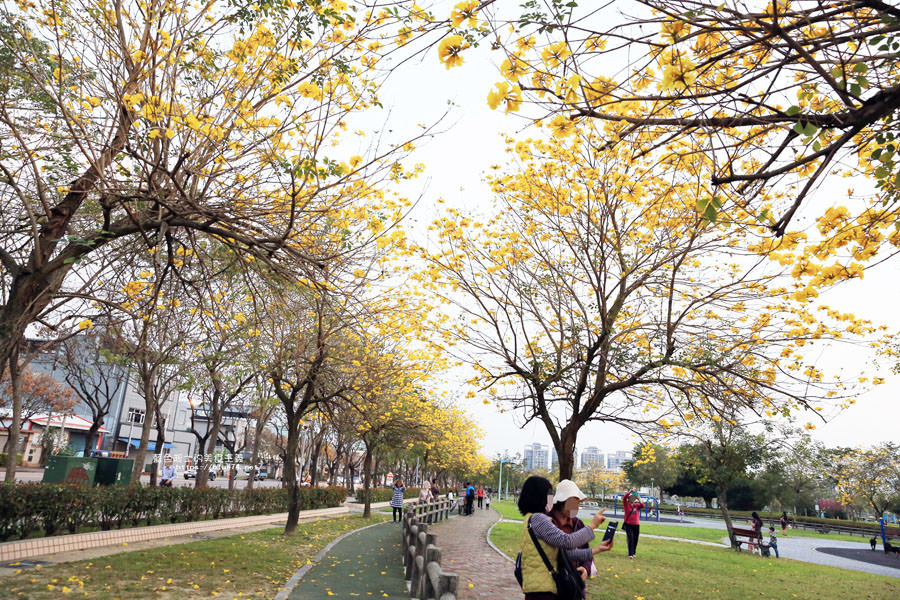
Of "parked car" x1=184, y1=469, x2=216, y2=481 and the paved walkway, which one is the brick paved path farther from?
"parked car" x1=184, y1=469, x2=216, y2=481

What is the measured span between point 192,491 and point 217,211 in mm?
10511

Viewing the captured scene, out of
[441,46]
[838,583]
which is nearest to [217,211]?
[441,46]

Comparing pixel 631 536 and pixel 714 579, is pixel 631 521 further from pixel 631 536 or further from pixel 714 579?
pixel 714 579

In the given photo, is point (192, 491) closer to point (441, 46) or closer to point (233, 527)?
point (233, 527)

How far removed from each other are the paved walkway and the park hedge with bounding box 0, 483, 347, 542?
364cm

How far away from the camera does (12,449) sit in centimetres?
1484

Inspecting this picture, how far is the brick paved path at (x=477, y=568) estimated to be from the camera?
814 cm

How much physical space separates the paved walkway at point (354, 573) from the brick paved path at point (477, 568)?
40.1 inches

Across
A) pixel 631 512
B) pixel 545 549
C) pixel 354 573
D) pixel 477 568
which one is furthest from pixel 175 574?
pixel 631 512

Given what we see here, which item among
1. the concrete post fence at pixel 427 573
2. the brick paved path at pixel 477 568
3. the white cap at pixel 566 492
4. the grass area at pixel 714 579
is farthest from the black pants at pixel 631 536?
the white cap at pixel 566 492

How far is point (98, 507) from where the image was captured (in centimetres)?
973

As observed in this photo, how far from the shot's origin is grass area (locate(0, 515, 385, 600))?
6.16 metres

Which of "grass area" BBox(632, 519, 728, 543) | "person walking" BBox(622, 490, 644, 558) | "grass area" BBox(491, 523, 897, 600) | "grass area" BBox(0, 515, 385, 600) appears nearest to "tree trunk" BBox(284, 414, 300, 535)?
"grass area" BBox(0, 515, 385, 600)

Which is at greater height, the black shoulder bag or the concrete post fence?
the black shoulder bag
